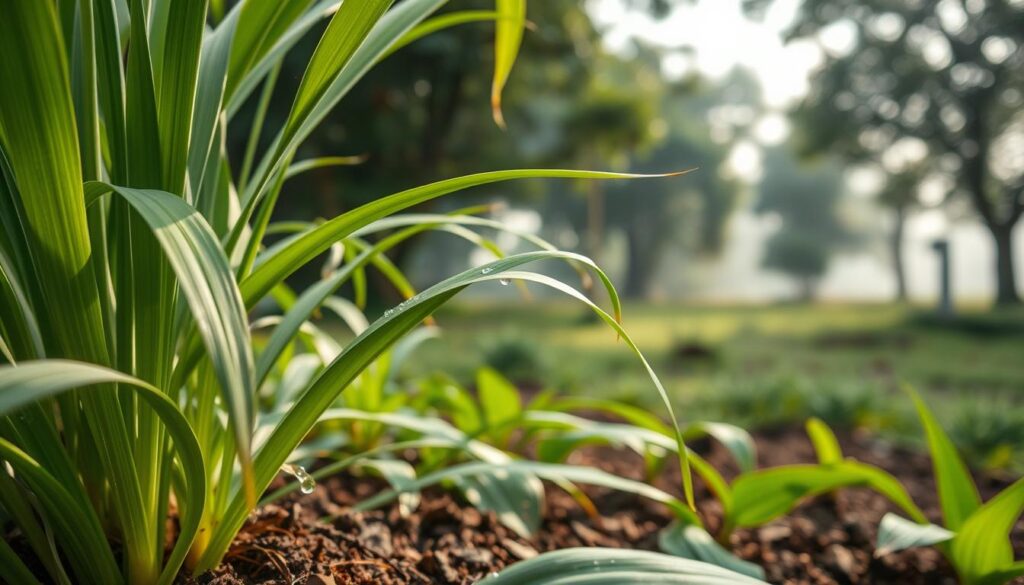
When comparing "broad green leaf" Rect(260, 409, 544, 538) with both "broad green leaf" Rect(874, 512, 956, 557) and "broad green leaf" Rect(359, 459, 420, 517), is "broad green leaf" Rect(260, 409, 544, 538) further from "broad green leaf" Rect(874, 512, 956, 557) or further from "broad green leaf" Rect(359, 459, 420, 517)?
"broad green leaf" Rect(874, 512, 956, 557)

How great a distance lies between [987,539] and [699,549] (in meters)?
0.48

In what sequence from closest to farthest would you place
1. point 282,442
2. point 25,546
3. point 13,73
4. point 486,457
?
point 13,73 < point 282,442 < point 25,546 < point 486,457

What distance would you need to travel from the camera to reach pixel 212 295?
50 cm

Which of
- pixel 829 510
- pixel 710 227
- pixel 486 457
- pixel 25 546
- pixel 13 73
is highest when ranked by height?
pixel 13 73

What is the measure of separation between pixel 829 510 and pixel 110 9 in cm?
184

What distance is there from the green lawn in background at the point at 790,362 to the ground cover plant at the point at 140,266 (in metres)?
2.64

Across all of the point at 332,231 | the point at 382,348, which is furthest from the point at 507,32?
the point at 382,348

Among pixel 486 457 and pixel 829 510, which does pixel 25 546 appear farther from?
pixel 829 510

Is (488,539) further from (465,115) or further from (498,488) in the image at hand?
(465,115)

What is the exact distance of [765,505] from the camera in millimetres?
1350

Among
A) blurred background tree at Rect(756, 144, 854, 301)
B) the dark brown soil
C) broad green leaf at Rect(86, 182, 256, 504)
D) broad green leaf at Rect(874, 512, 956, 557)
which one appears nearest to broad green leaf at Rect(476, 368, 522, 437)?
the dark brown soil

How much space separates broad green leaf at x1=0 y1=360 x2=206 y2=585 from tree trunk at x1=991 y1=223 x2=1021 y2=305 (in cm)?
1596

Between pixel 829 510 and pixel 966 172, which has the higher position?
pixel 829 510

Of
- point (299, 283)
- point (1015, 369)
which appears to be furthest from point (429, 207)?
point (1015, 369)
